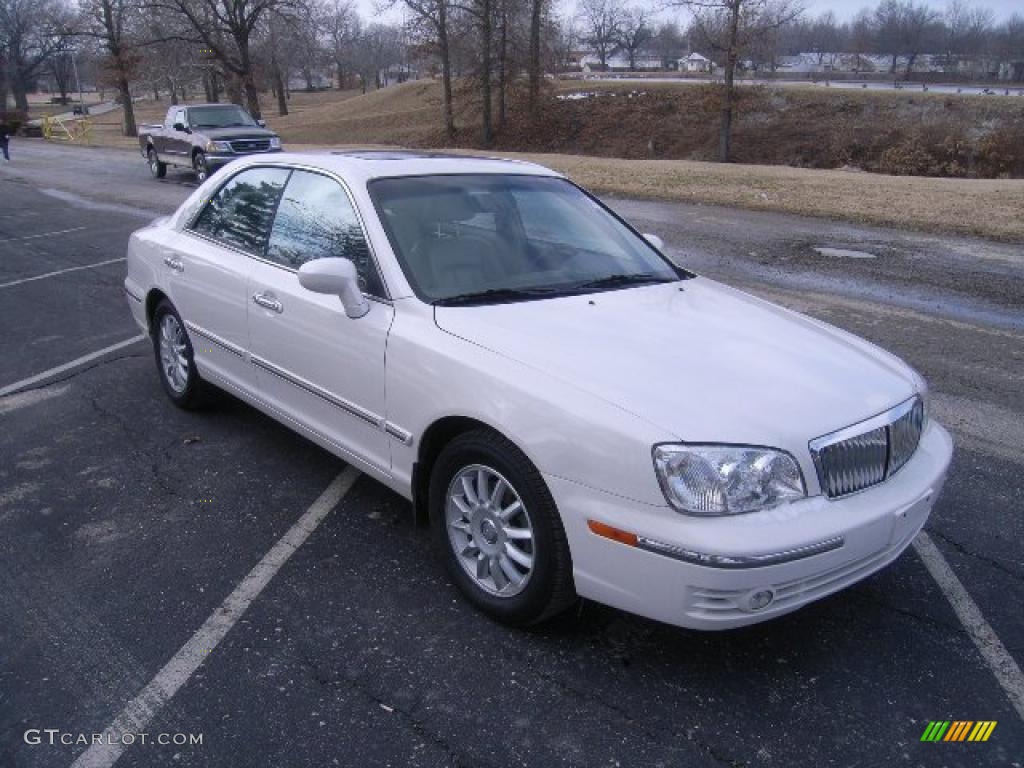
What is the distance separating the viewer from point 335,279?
11.3 feet

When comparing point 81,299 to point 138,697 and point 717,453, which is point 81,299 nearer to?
point 138,697

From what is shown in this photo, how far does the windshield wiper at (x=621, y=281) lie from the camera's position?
150 inches

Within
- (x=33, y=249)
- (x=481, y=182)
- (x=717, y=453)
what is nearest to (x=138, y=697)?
(x=717, y=453)

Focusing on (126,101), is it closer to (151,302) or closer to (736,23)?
(736,23)

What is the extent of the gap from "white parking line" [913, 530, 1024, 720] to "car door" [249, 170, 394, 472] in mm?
2290

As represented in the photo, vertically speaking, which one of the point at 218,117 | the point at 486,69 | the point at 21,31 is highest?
the point at 21,31

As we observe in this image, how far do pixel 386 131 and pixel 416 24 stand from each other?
7.66 meters

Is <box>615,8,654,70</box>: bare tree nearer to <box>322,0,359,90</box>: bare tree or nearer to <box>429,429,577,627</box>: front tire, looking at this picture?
<box>322,0,359,90</box>: bare tree

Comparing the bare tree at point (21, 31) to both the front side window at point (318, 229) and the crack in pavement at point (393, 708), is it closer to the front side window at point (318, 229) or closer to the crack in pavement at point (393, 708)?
the front side window at point (318, 229)

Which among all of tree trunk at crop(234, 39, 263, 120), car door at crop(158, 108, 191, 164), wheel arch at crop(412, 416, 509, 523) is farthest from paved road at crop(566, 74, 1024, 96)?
wheel arch at crop(412, 416, 509, 523)

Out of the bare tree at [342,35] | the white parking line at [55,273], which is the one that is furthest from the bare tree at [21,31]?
the white parking line at [55,273]

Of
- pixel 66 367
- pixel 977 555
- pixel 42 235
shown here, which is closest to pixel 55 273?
pixel 42 235

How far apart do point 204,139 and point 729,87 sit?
2231 centimetres

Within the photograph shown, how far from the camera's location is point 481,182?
4.27m
